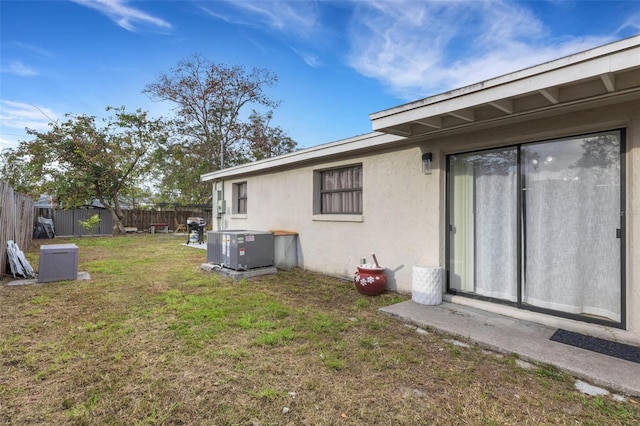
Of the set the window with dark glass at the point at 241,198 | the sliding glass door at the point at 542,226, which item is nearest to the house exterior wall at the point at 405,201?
the sliding glass door at the point at 542,226

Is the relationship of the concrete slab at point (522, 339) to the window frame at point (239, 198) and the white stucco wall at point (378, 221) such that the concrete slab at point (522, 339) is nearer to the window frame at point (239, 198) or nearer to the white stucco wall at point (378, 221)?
the white stucco wall at point (378, 221)

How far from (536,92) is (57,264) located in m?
7.74

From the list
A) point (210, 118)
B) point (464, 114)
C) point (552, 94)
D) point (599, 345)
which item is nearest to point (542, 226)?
point (599, 345)

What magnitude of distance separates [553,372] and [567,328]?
1.14 m

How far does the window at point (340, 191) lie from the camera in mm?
5969

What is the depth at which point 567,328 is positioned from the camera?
3.27 metres

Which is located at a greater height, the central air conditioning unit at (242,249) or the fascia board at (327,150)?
the fascia board at (327,150)

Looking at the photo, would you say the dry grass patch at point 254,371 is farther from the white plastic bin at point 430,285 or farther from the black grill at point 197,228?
the black grill at point 197,228

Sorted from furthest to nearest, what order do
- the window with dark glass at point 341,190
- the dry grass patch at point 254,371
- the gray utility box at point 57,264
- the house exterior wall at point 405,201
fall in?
the window with dark glass at point 341,190 < the gray utility box at point 57,264 < the house exterior wall at point 405,201 < the dry grass patch at point 254,371

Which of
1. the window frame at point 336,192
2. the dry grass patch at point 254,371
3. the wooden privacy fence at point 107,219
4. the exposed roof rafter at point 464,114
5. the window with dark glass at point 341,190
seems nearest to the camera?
the dry grass patch at point 254,371

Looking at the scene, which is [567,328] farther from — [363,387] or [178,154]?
[178,154]

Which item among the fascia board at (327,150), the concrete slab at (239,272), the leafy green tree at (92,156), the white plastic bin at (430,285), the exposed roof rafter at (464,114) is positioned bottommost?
the concrete slab at (239,272)

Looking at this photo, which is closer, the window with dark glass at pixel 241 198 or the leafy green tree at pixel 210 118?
the window with dark glass at pixel 241 198

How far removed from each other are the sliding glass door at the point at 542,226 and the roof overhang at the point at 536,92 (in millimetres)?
596
